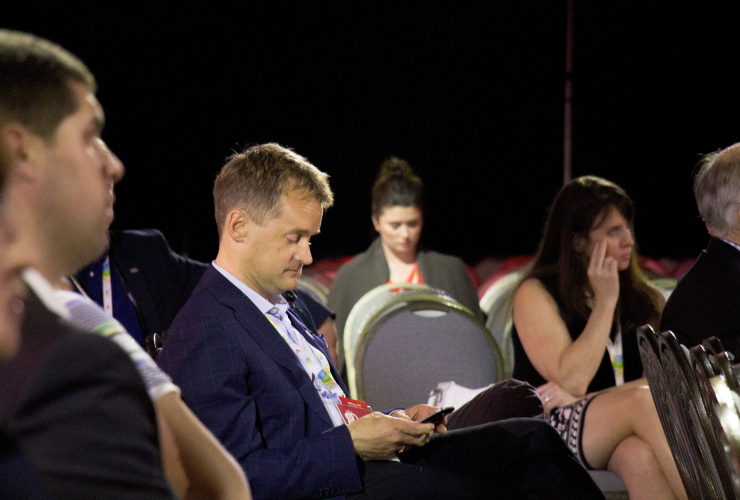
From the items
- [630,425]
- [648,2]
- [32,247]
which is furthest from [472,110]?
[32,247]

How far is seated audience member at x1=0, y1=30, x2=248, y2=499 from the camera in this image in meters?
0.57

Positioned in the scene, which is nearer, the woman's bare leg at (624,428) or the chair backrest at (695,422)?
the chair backrest at (695,422)

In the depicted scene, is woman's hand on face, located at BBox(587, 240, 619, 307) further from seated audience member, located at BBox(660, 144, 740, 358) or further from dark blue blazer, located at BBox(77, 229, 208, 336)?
dark blue blazer, located at BBox(77, 229, 208, 336)

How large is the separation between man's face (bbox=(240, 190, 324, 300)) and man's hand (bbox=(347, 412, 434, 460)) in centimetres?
37

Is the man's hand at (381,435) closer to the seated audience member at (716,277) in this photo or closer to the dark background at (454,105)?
the seated audience member at (716,277)

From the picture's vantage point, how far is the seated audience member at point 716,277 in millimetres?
1886

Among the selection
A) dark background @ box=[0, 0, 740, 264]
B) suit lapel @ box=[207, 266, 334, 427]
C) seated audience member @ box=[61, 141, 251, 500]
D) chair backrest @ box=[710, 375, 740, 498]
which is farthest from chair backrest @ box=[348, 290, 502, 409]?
dark background @ box=[0, 0, 740, 264]

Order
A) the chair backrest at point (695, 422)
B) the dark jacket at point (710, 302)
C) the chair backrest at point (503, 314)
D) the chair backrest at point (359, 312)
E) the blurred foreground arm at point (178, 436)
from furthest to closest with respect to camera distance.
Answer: the chair backrest at point (503, 314) < the chair backrest at point (359, 312) < the dark jacket at point (710, 302) < the chair backrest at point (695, 422) < the blurred foreground arm at point (178, 436)

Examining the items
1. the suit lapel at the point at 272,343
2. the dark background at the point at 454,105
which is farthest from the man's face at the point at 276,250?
the dark background at the point at 454,105

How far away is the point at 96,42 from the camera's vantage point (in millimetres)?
6168

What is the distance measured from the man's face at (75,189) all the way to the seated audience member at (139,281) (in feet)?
4.78

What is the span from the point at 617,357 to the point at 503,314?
30.5 inches

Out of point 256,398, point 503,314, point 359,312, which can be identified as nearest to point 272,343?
point 256,398

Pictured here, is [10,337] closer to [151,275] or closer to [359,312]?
[151,275]
